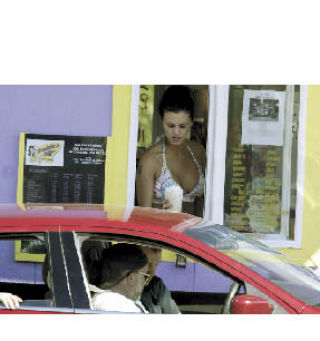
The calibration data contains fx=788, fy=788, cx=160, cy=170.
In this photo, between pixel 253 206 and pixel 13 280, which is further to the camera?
pixel 253 206

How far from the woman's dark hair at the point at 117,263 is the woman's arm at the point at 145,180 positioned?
427cm

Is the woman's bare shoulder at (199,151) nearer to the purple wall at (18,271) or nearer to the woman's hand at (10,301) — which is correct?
the purple wall at (18,271)

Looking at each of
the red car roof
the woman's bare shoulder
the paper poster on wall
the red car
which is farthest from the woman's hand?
the paper poster on wall

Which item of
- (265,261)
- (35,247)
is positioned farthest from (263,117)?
(35,247)

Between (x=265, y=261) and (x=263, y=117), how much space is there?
4402 mm

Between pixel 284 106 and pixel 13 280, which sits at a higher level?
pixel 284 106

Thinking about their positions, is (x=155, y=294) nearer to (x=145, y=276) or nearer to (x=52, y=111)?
(x=145, y=276)

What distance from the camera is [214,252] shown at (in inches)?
160

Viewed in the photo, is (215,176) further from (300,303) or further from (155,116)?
(300,303)

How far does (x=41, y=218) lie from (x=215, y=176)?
4628 mm

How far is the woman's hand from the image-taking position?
3938mm

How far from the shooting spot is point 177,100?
863 centimetres
